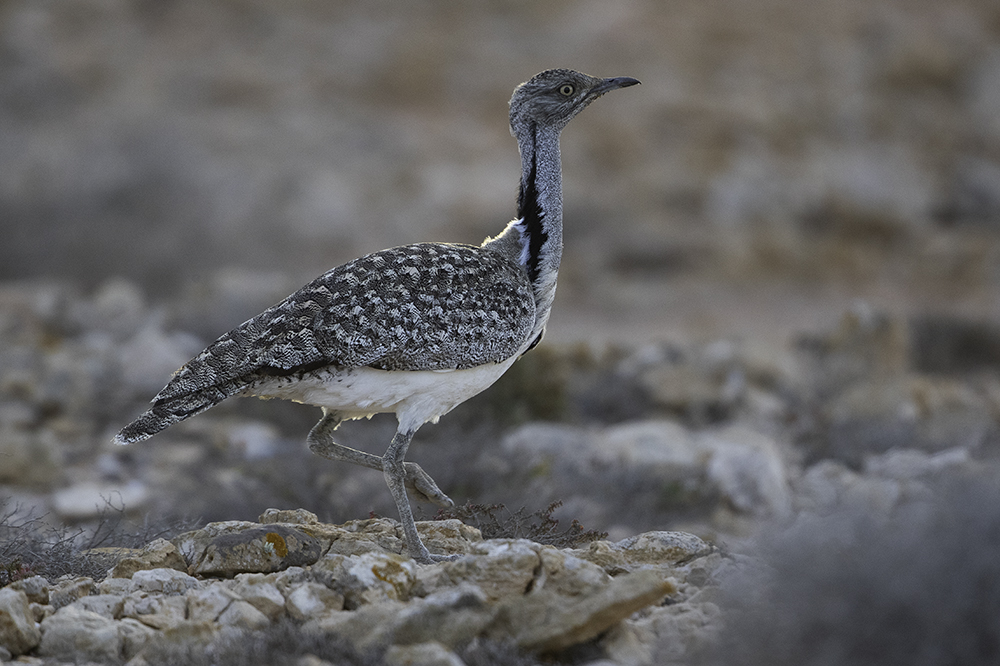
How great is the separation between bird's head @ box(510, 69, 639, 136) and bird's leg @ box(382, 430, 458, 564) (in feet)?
6.39

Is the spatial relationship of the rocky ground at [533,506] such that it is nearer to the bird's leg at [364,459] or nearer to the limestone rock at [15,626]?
the limestone rock at [15,626]

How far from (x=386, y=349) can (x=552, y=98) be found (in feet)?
Result: 6.30

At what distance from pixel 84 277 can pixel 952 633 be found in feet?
55.8

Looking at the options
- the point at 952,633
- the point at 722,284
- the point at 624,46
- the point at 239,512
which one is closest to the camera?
the point at 952,633

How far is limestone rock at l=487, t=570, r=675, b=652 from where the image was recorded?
3441mm

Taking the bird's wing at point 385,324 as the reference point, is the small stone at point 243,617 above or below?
below

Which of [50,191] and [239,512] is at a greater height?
[50,191]

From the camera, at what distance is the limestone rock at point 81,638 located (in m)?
3.69

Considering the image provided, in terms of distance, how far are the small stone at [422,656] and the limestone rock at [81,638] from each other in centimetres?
108

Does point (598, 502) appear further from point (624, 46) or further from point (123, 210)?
point (624, 46)

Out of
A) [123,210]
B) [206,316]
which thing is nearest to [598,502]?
[206,316]

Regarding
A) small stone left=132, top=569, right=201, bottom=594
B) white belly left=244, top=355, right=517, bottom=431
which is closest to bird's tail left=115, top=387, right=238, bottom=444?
white belly left=244, top=355, right=517, bottom=431

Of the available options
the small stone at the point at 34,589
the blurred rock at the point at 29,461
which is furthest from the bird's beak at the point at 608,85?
the blurred rock at the point at 29,461

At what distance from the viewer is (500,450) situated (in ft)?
26.8
